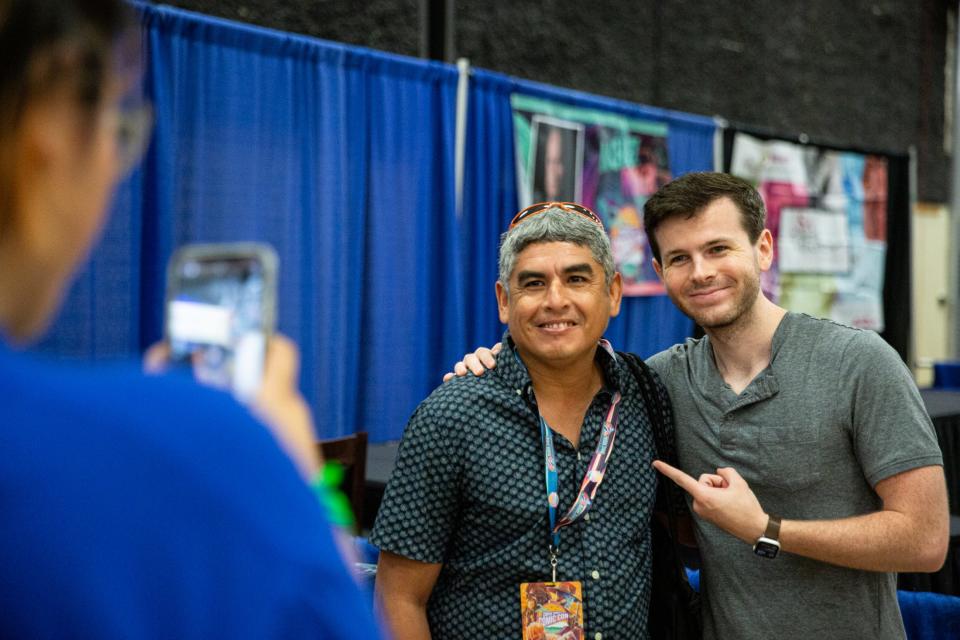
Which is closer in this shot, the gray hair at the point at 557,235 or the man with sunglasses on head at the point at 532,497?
the man with sunglasses on head at the point at 532,497

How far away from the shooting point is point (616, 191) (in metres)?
6.01

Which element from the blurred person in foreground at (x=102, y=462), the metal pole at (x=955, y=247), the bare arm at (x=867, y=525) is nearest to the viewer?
the blurred person in foreground at (x=102, y=462)

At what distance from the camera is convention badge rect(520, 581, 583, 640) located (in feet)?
5.25

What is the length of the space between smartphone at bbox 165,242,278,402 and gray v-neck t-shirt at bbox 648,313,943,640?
1308 millimetres

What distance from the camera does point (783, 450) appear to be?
5.57ft

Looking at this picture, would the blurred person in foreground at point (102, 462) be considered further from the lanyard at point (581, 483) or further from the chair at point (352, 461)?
the chair at point (352, 461)

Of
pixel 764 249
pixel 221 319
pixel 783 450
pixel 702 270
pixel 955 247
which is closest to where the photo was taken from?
pixel 221 319

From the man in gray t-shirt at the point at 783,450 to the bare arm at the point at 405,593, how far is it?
462mm

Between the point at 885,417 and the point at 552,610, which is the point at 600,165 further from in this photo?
the point at 552,610

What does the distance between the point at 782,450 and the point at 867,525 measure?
19 cm

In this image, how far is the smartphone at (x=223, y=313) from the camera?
559 millimetres

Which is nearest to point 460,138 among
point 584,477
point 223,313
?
point 584,477

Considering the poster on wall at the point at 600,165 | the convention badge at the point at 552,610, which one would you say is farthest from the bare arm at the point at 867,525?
the poster on wall at the point at 600,165

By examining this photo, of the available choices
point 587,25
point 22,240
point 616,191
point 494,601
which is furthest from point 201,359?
point 587,25
